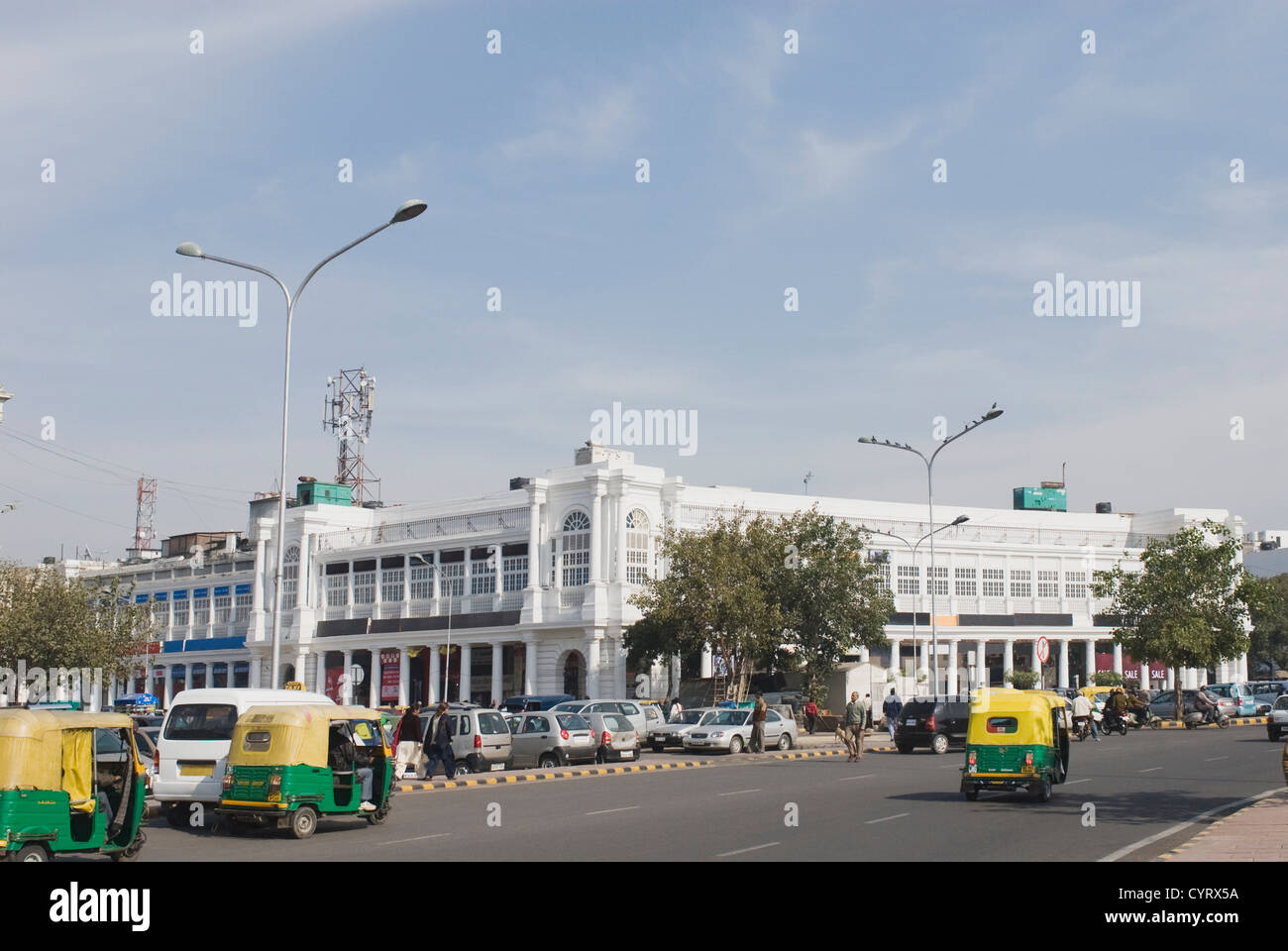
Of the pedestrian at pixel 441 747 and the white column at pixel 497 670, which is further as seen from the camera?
the white column at pixel 497 670

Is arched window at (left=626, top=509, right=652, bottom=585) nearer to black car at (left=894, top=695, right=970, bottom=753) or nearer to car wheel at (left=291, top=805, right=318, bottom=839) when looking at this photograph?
black car at (left=894, top=695, right=970, bottom=753)

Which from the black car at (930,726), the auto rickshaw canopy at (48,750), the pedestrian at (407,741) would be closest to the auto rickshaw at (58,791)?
the auto rickshaw canopy at (48,750)

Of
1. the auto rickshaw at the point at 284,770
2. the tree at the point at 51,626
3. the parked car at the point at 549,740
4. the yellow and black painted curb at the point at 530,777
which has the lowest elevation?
the yellow and black painted curb at the point at 530,777

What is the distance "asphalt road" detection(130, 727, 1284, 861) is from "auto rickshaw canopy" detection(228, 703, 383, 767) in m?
1.03

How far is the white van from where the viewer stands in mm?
18484

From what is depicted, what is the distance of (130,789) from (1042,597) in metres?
73.4

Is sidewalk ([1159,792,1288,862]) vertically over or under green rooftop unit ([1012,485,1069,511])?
under

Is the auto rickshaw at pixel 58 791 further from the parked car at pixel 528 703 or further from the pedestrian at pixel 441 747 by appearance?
the parked car at pixel 528 703

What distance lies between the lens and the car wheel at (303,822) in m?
16.9

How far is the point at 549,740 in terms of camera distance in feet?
101

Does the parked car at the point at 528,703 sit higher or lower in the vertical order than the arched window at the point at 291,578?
lower

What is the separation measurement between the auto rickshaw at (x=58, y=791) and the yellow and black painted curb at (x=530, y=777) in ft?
31.1

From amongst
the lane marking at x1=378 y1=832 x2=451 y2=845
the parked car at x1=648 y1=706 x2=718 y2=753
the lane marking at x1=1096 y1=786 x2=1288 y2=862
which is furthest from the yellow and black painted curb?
the lane marking at x1=1096 y1=786 x2=1288 y2=862

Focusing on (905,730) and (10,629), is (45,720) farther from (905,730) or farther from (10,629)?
(10,629)
